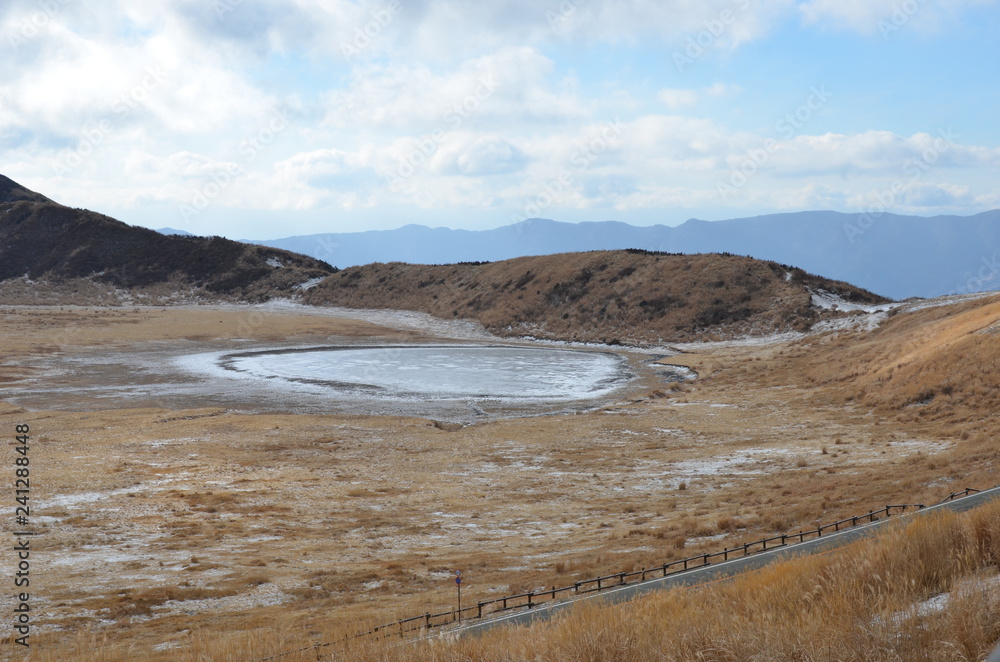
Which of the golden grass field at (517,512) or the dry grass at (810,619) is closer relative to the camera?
the dry grass at (810,619)

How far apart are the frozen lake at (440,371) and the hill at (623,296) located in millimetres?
12480

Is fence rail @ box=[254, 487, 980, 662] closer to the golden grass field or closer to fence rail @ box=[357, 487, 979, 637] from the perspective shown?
fence rail @ box=[357, 487, 979, 637]

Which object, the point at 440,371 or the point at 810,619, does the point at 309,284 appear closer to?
the point at 440,371

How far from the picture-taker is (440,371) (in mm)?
59156

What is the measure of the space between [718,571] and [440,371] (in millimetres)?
46698

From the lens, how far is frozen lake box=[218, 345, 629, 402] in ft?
161

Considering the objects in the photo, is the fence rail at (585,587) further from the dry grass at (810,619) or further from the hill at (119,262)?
the hill at (119,262)

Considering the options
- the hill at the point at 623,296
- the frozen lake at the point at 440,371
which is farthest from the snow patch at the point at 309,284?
the frozen lake at the point at 440,371

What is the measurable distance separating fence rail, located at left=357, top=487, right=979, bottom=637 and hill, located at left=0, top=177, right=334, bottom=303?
118401 millimetres

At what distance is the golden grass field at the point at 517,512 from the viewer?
27.4 feet

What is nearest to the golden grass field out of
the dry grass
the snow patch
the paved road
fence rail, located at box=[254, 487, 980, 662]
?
the dry grass

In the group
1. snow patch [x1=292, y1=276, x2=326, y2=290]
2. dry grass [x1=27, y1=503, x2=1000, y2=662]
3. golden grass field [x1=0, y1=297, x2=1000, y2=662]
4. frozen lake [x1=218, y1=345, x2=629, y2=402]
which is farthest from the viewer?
snow patch [x1=292, y1=276, x2=326, y2=290]

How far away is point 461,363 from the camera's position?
64.2 metres

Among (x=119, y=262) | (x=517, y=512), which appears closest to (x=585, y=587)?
(x=517, y=512)
